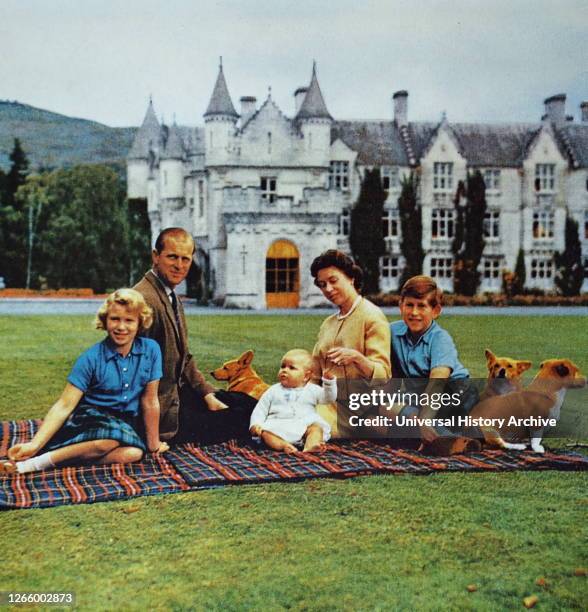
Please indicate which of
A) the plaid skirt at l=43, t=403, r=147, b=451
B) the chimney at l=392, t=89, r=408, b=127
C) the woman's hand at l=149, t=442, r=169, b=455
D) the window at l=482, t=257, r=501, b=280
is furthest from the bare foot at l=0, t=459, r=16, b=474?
the window at l=482, t=257, r=501, b=280

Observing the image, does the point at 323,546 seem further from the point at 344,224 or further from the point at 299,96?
the point at 344,224

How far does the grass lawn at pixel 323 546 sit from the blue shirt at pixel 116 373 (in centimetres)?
60

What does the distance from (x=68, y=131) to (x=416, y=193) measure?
6.53 m

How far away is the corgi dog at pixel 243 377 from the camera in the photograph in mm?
4125

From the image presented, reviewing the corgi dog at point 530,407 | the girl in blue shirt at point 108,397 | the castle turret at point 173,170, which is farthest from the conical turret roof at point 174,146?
the corgi dog at point 530,407

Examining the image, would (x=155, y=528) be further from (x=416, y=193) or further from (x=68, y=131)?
(x=416, y=193)

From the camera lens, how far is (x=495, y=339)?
19.4 ft

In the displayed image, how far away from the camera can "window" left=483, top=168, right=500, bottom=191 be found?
8.35 m

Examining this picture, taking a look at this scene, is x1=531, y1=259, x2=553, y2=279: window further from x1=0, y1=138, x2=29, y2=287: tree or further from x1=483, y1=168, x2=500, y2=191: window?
x1=0, y1=138, x2=29, y2=287: tree

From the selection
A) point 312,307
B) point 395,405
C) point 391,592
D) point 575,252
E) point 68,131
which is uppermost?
point 68,131

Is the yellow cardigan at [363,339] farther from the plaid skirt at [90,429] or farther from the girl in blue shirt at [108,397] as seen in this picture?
the plaid skirt at [90,429]

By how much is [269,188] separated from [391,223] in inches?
165

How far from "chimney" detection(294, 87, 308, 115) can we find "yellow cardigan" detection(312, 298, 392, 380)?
1.60 metres

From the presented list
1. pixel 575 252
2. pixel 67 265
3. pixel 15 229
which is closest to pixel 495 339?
pixel 575 252
